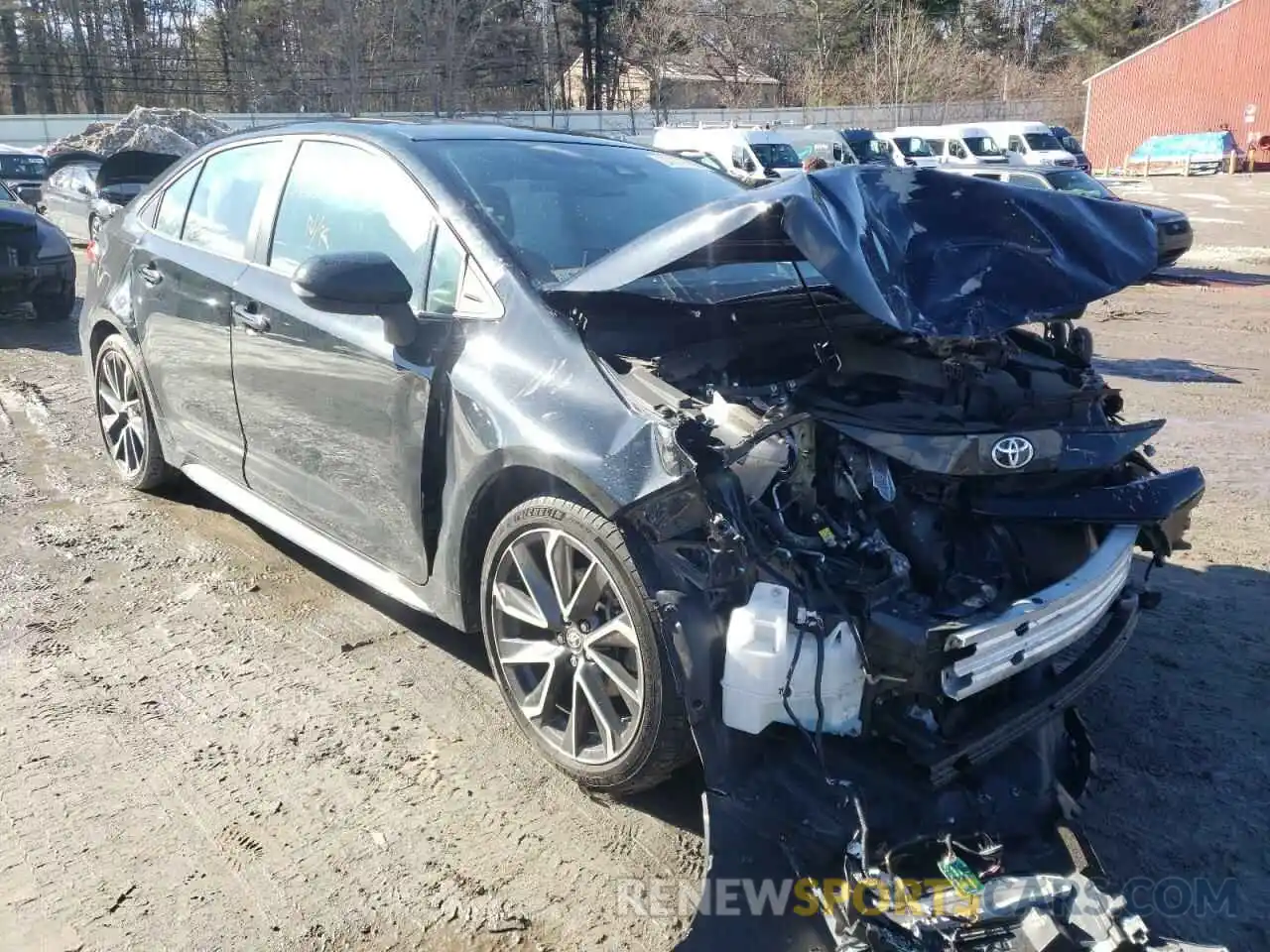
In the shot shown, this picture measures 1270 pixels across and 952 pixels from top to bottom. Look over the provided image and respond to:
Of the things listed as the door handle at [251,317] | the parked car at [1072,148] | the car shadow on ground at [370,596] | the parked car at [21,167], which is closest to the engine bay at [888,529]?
the car shadow on ground at [370,596]

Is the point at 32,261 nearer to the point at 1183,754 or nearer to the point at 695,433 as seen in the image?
the point at 695,433

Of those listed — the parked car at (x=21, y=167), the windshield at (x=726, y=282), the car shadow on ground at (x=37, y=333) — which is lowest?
the car shadow on ground at (x=37, y=333)

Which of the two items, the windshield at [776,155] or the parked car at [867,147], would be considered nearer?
the windshield at [776,155]

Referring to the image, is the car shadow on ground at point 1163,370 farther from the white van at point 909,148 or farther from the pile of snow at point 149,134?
the pile of snow at point 149,134

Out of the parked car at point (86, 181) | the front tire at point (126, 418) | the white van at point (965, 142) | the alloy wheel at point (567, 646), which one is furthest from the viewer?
the white van at point (965, 142)

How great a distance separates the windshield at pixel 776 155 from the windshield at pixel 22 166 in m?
15.4

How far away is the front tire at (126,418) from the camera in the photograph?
5.27 m

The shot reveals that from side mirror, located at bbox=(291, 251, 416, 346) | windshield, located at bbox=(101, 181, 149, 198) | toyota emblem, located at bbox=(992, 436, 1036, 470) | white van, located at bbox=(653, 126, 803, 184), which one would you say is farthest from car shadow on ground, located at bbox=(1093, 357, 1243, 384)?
white van, located at bbox=(653, 126, 803, 184)

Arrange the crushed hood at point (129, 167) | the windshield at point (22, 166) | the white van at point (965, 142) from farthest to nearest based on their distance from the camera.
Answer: the white van at point (965, 142) → the windshield at point (22, 166) → the crushed hood at point (129, 167)

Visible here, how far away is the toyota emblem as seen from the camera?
8.99 feet

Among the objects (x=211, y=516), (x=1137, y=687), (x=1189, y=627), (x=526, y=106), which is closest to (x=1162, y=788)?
(x=1137, y=687)

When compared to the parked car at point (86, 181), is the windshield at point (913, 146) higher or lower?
higher

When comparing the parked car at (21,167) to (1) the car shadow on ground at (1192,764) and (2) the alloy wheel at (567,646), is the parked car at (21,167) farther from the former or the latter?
Answer: (1) the car shadow on ground at (1192,764)

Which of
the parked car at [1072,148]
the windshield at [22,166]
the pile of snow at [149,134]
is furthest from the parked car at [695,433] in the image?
the parked car at [1072,148]
